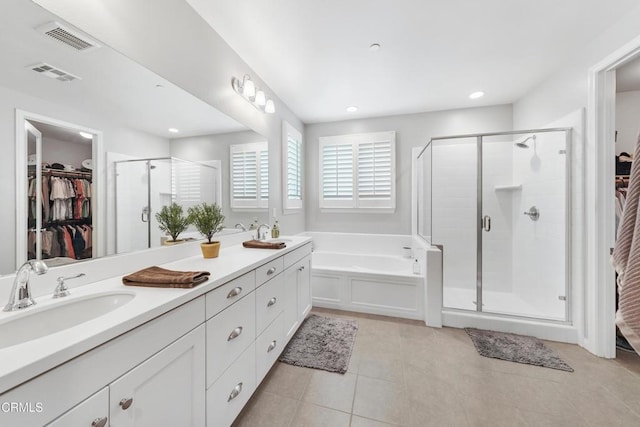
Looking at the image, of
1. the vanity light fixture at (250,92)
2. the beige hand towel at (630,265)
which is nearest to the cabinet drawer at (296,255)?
the vanity light fixture at (250,92)

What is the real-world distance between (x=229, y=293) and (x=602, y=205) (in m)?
2.75

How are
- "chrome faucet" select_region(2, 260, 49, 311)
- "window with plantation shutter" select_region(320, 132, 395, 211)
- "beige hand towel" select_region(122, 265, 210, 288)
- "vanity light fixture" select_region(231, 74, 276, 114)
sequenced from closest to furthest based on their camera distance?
"chrome faucet" select_region(2, 260, 49, 311) → "beige hand towel" select_region(122, 265, 210, 288) → "vanity light fixture" select_region(231, 74, 276, 114) → "window with plantation shutter" select_region(320, 132, 395, 211)

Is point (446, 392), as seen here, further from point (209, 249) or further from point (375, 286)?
point (209, 249)

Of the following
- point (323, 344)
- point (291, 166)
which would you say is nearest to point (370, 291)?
point (323, 344)

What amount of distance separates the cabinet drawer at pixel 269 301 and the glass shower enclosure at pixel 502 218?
1744 mm

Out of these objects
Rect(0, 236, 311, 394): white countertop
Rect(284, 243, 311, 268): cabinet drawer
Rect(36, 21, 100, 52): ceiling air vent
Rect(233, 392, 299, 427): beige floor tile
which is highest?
Rect(36, 21, 100, 52): ceiling air vent

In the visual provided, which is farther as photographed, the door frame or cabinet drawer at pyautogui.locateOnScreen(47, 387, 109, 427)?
the door frame

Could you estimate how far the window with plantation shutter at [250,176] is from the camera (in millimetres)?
2064

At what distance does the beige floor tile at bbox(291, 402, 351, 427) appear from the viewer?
134 centimetres

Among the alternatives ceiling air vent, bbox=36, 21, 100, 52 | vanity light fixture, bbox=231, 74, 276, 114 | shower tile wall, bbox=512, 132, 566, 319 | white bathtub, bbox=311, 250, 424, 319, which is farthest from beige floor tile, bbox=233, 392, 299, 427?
shower tile wall, bbox=512, 132, 566, 319

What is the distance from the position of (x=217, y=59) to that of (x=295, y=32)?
61 centimetres

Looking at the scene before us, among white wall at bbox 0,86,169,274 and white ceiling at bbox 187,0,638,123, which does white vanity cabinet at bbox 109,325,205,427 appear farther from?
white ceiling at bbox 187,0,638,123

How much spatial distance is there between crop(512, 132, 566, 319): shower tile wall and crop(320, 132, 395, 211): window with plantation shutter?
147 centimetres

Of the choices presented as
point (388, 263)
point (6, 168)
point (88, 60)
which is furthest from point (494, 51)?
point (6, 168)
